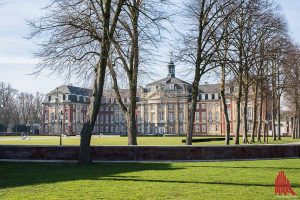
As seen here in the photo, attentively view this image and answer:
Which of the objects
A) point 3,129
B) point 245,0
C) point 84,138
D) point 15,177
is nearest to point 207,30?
point 245,0

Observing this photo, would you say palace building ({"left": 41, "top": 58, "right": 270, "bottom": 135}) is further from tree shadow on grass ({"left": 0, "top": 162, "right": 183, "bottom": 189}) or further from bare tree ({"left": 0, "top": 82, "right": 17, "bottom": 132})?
tree shadow on grass ({"left": 0, "top": 162, "right": 183, "bottom": 189})

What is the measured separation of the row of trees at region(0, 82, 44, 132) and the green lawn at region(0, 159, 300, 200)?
83491 mm

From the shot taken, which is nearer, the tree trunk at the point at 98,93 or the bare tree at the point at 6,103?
the tree trunk at the point at 98,93

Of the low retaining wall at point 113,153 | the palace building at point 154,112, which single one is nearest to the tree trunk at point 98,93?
the low retaining wall at point 113,153

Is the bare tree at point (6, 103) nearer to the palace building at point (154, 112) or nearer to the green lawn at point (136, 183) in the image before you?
the palace building at point (154, 112)

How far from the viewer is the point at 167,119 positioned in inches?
3994

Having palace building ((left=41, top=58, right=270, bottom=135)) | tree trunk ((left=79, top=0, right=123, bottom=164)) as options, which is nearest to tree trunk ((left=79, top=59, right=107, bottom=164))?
tree trunk ((left=79, top=0, right=123, bottom=164))

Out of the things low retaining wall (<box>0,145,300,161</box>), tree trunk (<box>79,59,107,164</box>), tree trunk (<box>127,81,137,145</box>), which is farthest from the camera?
tree trunk (<box>127,81,137,145</box>)

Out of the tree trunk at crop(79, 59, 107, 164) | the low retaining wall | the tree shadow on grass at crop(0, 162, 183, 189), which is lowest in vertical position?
the tree shadow on grass at crop(0, 162, 183, 189)

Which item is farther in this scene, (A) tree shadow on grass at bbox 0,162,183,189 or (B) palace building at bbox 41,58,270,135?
(B) palace building at bbox 41,58,270,135

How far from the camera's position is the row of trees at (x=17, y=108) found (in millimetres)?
95688

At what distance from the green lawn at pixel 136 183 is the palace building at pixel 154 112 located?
7414cm

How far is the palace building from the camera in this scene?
9506 cm

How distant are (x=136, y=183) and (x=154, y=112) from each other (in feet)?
299
